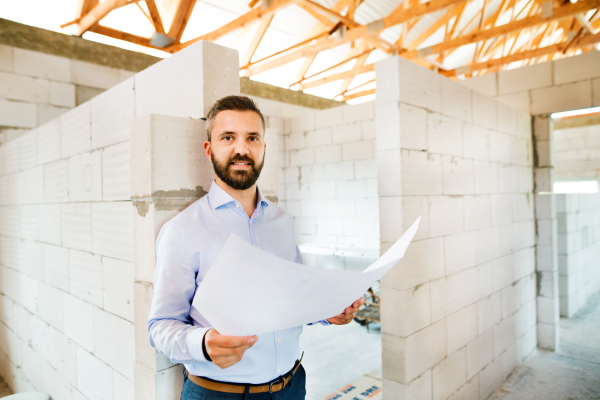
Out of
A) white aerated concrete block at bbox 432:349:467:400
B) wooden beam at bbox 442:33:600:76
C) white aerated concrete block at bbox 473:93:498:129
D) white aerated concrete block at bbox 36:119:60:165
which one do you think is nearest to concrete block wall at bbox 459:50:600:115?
white aerated concrete block at bbox 473:93:498:129

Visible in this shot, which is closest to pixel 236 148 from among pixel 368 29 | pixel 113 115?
pixel 113 115

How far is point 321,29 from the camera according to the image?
20.6 feet

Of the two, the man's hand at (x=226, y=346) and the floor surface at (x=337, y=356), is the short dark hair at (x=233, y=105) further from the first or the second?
the floor surface at (x=337, y=356)

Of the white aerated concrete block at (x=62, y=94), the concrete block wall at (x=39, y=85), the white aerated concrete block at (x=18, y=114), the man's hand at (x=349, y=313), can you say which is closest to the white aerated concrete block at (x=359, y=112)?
the concrete block wall at (x=39, y=85)

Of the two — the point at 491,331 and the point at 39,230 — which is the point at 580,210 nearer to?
the point at 491,331

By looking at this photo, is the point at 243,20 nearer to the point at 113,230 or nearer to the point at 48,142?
the point at 48,142

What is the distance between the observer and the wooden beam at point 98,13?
4.20m

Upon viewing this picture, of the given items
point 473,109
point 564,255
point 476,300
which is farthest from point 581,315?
point 473,109

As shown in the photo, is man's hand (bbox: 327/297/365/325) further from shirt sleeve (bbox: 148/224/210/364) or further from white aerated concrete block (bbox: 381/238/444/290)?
white aerated concrete block (bbox: 381/238/444/290)

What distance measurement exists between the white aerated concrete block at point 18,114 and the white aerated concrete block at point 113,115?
8.35ft

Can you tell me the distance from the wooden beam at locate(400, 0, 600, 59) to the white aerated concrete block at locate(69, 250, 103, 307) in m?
5.79

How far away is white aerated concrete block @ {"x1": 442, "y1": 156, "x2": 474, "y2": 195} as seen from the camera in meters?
2.57

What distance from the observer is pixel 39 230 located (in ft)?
9.23

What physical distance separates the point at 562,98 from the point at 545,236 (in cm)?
136
